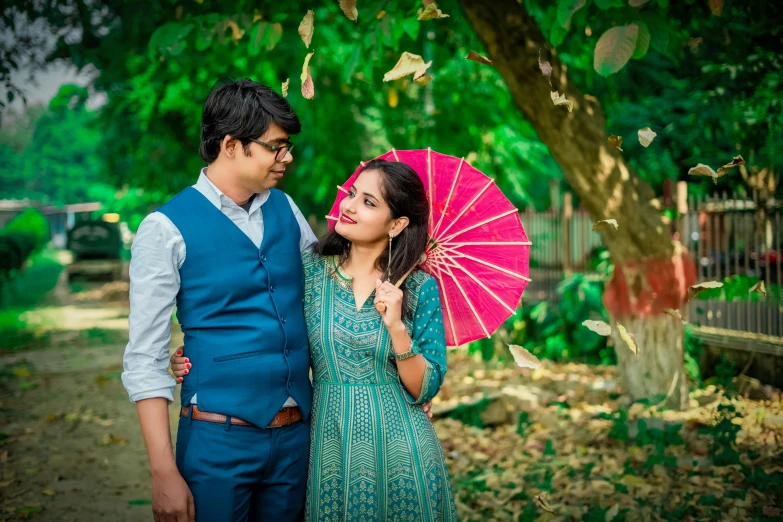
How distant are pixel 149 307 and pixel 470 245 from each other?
3.66ft

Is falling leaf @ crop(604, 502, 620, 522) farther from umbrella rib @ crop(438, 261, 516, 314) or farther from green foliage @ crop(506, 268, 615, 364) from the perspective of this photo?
green foliage @ crop(506, 268, 615, 364)

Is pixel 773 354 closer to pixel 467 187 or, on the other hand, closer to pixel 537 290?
pixel 537 290

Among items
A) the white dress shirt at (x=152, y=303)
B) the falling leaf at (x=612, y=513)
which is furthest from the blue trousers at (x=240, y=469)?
the falling leaf at (x=612, y=513)

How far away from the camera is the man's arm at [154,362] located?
2.15m

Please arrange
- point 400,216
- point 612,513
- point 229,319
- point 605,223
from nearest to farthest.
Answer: point 229,319 → point 400,216 → point 605,223 → point 612,513

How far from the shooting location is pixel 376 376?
2.46 meters

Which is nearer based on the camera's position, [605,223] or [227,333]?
[227,333]

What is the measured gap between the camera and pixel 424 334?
2.43 m

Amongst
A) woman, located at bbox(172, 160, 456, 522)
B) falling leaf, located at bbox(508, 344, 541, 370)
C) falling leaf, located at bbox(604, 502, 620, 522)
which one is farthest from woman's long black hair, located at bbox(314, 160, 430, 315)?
falling leaf, located at bbox(604, 502, 620, 522)

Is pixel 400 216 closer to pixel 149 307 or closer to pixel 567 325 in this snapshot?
pixel 149 307

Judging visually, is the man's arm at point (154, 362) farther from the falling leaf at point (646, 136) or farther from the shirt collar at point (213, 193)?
the falling leaf at point (646, 136)

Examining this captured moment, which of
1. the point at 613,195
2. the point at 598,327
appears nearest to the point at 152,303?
the point at 598,327

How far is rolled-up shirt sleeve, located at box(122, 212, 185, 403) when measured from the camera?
2.16 meters

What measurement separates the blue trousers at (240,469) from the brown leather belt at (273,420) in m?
0.01
